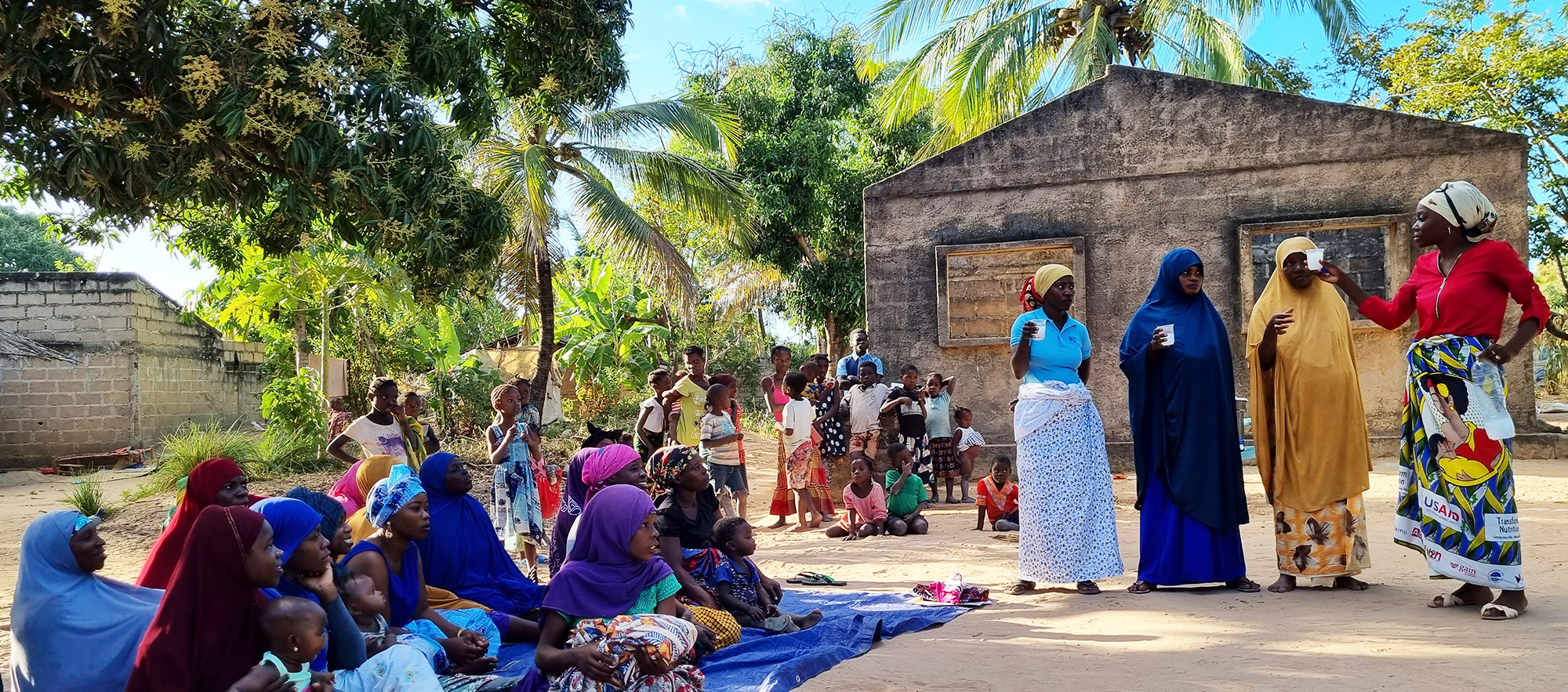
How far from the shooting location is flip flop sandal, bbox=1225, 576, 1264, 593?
5.53 meters

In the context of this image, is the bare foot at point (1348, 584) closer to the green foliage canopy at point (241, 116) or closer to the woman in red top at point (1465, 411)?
the woman in red top at point (1465, 411)

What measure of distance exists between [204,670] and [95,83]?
10.4 ft

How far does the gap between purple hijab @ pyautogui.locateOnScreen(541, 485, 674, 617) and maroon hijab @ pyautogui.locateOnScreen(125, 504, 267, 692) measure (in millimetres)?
1151

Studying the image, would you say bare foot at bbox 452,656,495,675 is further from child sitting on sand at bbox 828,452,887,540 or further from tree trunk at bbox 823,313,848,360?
tree trunk at bbox 823,313,848,360

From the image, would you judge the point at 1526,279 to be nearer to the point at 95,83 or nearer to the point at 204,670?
the point at 204,670

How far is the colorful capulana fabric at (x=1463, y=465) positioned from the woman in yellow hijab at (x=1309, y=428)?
51 centimetres

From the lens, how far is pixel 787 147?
19.7 m

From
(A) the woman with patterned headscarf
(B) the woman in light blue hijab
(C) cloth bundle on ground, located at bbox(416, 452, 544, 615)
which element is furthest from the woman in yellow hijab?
(B) the woman in light blue hijab

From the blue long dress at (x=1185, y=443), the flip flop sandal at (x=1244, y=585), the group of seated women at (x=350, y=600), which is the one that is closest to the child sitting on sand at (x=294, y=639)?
the group of seated women at (x=350, y=600)

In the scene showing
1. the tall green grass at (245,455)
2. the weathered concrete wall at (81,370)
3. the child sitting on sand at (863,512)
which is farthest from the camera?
the weathered concrete wall at (81,370)

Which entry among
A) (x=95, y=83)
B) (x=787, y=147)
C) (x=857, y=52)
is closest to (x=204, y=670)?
(x=95, y=83)

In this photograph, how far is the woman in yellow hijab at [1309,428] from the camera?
5402 millimetres

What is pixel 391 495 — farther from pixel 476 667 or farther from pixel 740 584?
pixel 740 584

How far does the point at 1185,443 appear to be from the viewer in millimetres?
5590
